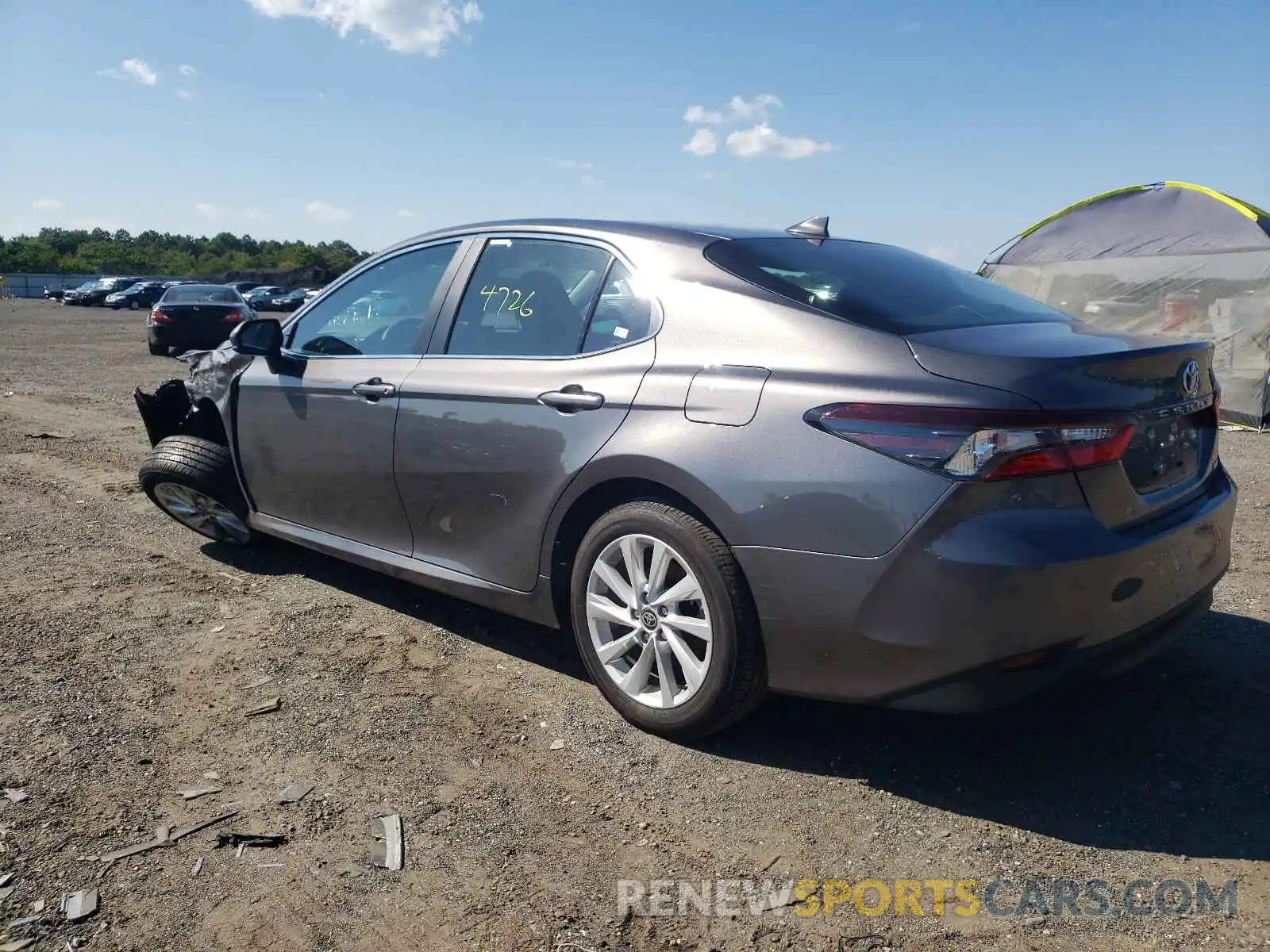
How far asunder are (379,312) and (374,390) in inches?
19.8

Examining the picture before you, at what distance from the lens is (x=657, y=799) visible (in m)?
2.86

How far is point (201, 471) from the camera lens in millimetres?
4910

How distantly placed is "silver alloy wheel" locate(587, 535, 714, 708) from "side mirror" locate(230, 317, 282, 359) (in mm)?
2186

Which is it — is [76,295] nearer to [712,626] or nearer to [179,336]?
[179,336]

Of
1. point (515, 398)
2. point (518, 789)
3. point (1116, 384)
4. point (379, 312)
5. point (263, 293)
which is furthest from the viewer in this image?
point (263, 293)

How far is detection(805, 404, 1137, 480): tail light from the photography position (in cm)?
254

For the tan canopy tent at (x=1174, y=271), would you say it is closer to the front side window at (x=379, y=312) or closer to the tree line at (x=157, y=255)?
the front side window at (x=379, y=312)

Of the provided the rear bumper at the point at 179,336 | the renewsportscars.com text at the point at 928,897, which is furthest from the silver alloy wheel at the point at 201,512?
the rear bumper at the point at 179,336

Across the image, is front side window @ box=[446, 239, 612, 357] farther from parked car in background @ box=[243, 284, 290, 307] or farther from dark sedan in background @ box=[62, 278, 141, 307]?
dark sedan in background @ box=[62, 278, 141, 307]

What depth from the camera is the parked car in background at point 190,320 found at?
1914cm

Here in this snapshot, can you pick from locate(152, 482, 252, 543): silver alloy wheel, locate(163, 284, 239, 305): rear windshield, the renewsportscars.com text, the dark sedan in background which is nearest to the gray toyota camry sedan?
the renewsportscars.com text

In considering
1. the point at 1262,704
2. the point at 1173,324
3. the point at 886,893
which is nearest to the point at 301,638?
the point at 886,893

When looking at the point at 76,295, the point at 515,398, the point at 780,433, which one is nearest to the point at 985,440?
the point at 780,433

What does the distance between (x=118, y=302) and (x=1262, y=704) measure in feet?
175
